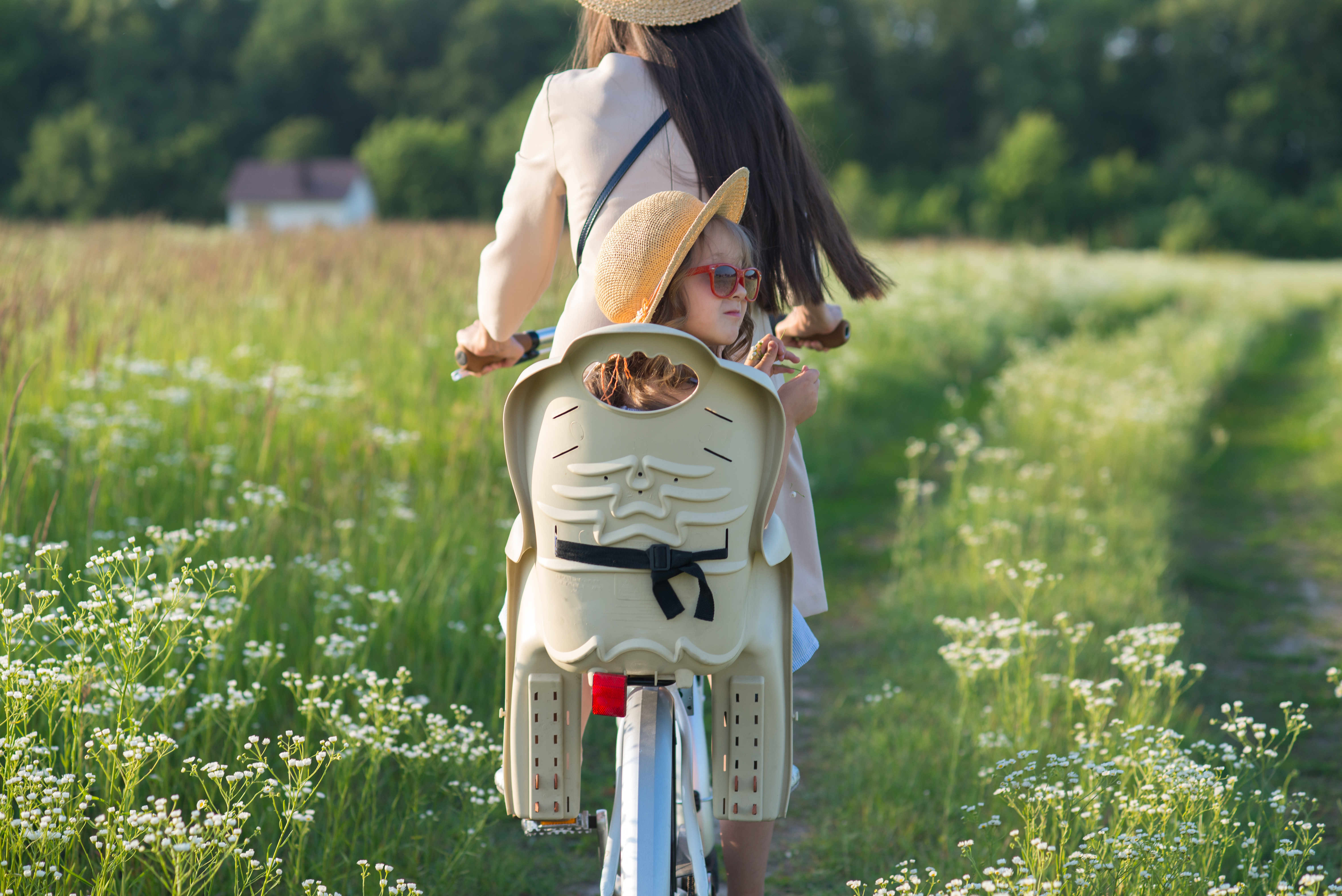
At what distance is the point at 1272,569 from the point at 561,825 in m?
4.94

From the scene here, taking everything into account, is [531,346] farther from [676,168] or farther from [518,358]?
[676,168]

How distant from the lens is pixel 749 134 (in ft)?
6.54

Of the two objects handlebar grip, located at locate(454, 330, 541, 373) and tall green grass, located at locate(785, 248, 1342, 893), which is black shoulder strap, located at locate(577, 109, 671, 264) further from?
tall green grass, located at locate(785, 248, 1342, 893)

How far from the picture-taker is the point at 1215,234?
48156 millimetres

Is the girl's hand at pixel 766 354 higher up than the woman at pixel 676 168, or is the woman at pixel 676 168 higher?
the woman at pixel 676 168

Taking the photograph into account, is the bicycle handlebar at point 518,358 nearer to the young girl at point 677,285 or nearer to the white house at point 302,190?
the young girl at point 677,285

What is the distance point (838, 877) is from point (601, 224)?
1830 mm

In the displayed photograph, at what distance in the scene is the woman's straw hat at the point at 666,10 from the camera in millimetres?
1953

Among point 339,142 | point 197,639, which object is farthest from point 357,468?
point 339,142

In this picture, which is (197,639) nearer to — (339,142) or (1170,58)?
(339,142)

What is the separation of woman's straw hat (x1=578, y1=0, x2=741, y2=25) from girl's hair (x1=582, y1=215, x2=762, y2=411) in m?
0.54

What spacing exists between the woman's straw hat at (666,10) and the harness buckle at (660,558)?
1095 mm

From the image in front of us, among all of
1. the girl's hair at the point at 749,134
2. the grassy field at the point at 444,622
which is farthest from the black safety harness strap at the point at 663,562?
the grassy field at the point at 444,622

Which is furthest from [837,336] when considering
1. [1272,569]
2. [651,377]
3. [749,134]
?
[1272,569]
